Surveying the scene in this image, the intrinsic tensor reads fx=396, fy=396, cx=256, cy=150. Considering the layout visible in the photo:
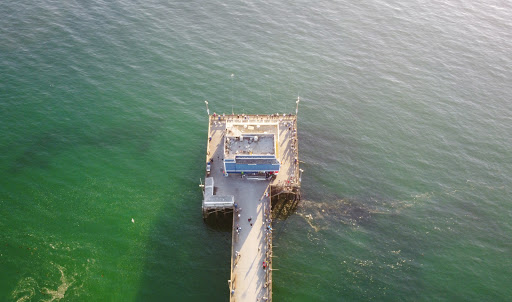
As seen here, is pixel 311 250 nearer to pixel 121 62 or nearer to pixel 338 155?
pixel 338 155

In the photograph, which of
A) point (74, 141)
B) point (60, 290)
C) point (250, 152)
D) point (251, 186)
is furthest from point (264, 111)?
point (60, 290)

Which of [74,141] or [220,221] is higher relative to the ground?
[74,141]

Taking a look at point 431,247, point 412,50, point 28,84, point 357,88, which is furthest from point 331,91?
point 28,84

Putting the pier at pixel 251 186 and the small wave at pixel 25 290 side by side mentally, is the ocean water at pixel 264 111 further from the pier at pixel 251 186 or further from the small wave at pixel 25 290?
the pier at pixel 251 186

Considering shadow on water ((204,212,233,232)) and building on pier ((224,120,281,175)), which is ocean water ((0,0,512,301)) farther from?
building on pier ((224,120,281,175))

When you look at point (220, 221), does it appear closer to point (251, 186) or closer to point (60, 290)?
point (251, 186)

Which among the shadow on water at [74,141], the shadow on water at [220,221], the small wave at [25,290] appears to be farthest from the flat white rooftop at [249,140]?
the small wave at [25,290]
